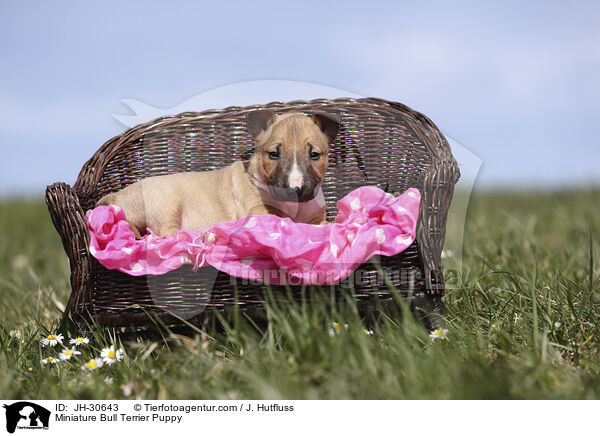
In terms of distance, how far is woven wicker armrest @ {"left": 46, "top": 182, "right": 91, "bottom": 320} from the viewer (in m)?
2.61

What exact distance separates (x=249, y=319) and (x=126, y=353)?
0.65 metres

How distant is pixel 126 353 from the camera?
99.3 inches

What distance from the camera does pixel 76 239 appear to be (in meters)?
2.63

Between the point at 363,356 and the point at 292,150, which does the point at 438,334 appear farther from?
the point at 292,150

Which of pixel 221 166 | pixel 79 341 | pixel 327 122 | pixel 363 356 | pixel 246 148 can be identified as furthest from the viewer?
pixel 221 166

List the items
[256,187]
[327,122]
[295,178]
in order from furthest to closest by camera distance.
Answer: [256,187] → [327,122] → [295,178]

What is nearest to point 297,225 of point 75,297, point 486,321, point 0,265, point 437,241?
point 437,241

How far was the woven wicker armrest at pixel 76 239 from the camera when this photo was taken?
2.61 m

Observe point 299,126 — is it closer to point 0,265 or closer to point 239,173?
point 239,173

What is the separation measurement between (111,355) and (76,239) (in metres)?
0.66

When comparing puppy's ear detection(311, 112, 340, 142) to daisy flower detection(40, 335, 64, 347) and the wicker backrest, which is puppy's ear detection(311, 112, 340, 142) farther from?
daisy flower detection(40, 335, 64, 347)
